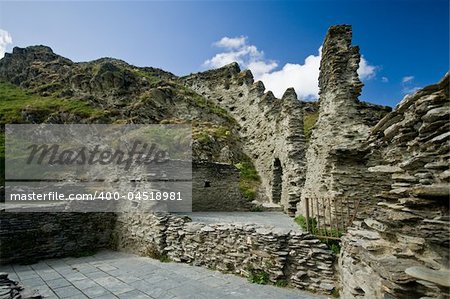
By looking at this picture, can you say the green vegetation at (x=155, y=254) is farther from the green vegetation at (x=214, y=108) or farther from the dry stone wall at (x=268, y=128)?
the green vegetation at (x=214, y=108)

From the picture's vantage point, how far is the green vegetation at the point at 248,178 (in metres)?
17.2

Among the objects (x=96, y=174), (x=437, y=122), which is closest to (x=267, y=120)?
(x=96, y=174)

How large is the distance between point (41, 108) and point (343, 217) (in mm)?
30522

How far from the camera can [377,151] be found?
25.9 feet

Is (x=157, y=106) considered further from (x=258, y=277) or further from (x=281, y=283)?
(x=281, y=283)

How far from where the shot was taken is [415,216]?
3.43m

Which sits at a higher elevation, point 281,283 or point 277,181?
point 277,181

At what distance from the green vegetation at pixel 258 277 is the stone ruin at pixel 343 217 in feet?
0.52

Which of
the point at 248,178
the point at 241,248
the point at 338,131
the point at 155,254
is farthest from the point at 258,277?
the point at 248,178

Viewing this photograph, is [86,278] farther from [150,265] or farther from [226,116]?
[226,116]

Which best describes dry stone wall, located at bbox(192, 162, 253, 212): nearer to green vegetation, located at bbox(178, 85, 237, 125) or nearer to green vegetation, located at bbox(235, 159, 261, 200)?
green vegetation, located at bbox(235, 159, 261, 200)

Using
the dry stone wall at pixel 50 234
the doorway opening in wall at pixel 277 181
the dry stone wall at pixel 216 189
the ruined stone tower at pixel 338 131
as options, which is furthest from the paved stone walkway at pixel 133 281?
the doorway opening in wall at pixel 277 181

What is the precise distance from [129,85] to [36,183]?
18.6m

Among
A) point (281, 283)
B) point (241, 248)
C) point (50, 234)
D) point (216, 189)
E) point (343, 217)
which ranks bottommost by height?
point (281, 283)
